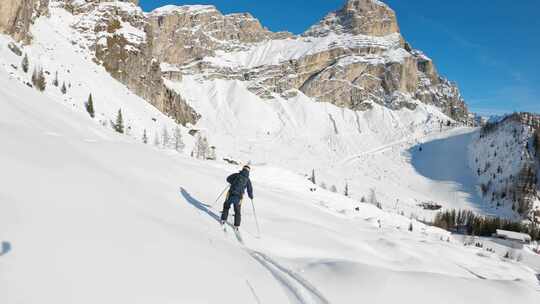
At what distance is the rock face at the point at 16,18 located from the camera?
204 feet

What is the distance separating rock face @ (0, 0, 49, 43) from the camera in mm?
62219

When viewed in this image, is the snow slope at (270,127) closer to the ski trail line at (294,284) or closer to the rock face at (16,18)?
the rock face at (16,18)

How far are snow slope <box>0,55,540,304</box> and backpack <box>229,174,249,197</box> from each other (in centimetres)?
106

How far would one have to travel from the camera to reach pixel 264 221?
12.3m

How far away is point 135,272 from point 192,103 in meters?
171

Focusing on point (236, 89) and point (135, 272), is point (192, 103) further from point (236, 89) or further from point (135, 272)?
point (135, 272)

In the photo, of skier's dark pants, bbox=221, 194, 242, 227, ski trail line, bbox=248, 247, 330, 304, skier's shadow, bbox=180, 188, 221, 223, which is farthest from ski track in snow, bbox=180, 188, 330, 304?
skier's shadow, bbox=180, 188, 221, 223

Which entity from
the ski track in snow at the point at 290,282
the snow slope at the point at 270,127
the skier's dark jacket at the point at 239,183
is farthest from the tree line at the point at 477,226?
the ski track in snow at the point at 290,282

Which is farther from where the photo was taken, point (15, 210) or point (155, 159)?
point (155, 159)

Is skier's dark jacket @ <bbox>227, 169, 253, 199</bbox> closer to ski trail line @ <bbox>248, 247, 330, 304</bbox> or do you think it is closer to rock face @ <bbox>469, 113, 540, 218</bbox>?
ski trail line @ <bbox>248, 247, 330, 304</bbox>

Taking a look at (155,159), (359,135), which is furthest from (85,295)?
(359,135)

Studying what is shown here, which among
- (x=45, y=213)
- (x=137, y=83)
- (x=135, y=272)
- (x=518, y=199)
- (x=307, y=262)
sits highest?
(x=137, y=83)

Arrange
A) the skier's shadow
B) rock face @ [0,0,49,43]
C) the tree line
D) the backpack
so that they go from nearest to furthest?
the backpack < the skier's shadow < rock face @ [0,0,49,43] < the tree line

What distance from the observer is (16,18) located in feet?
216
